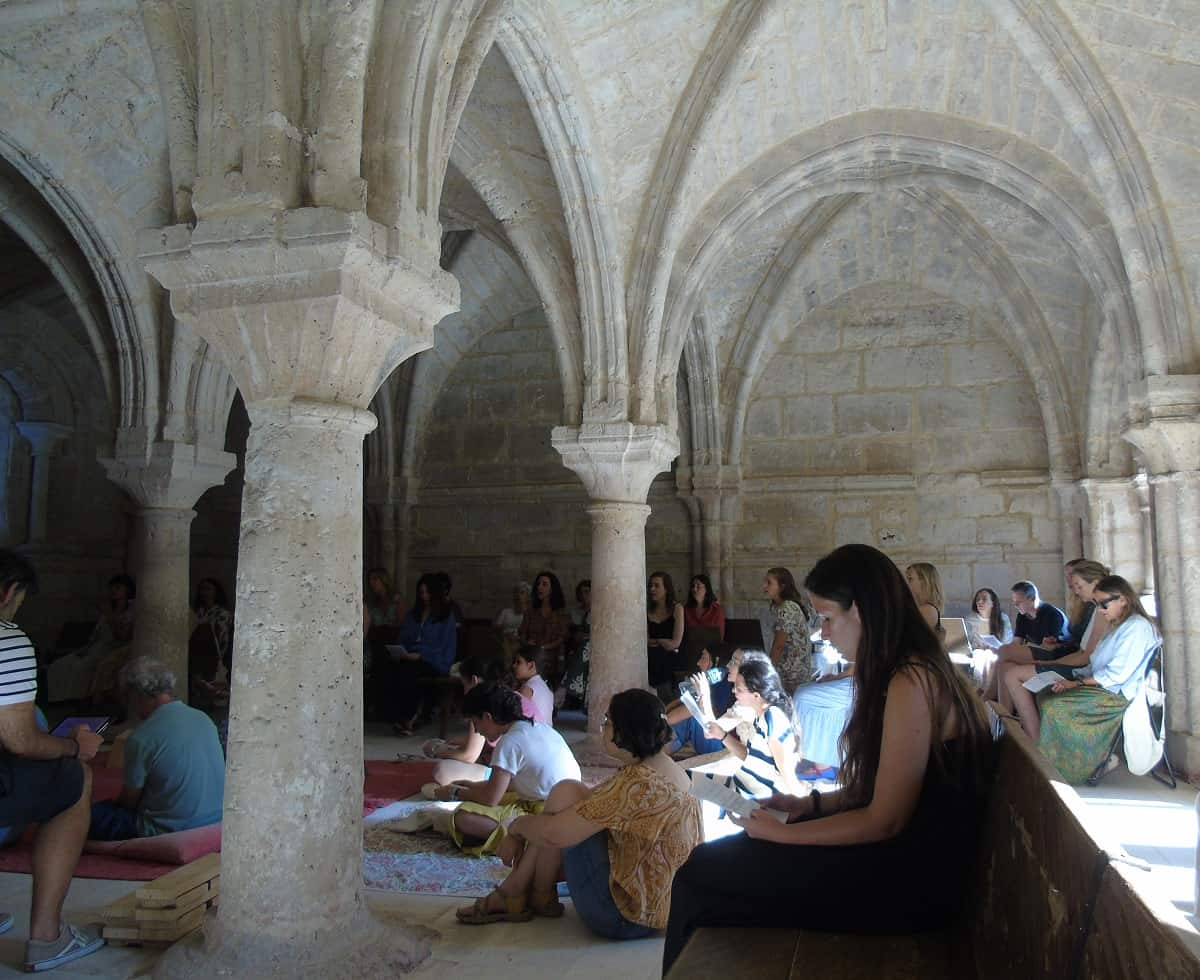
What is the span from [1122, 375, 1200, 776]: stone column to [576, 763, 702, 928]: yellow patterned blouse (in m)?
4.28

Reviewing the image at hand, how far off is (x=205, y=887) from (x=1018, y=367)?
29.8 ft

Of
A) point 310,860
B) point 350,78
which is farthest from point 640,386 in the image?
point 310,860

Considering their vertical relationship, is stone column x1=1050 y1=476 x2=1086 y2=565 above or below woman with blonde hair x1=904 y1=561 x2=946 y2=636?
above

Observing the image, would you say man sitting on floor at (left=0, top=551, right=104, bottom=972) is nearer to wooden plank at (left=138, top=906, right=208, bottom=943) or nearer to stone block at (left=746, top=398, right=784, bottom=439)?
wooden plank at (left=138, top=906, right=208, bottom=943)

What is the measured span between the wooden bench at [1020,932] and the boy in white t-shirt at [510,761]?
1931 millimetres

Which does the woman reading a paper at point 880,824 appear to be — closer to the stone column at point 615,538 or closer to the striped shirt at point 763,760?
the striped shirt at point 763,760

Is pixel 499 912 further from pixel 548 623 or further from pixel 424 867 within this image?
pixel 548 623

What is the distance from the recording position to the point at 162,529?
24.0 ft

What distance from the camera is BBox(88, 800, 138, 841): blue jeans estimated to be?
4.03 meters

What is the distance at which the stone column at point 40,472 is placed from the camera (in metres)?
10.3

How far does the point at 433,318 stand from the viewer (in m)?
3.36

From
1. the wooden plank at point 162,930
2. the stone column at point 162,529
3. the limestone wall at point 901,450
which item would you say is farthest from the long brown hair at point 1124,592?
the stone column at point 162,529

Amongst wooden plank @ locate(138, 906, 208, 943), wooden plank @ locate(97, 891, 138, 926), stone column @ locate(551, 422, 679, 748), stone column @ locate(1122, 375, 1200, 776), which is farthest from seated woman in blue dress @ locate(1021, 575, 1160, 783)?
wooden plank @ locate(97, 891, 138, 926)

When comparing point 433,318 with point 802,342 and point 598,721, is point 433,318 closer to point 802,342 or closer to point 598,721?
point 598,721
